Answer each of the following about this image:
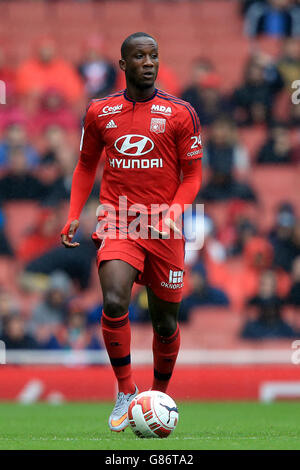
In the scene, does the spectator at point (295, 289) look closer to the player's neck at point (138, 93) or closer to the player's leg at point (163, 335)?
the player's leg at point (163, 335)

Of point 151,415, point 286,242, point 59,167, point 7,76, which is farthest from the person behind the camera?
point 7,76

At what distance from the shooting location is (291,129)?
613 inches

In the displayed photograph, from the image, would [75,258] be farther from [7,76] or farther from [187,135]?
[187,135]

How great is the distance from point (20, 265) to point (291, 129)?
497 centimetres

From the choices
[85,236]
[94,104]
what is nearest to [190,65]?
[85,236]

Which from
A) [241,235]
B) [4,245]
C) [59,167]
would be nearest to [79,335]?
[4,245]

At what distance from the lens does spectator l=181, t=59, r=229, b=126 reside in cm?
1538

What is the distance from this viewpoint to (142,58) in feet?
22.0

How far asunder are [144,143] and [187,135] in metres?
0.32

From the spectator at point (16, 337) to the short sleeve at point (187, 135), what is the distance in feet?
18.7

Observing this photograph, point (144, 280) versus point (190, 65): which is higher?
point (144, 280)

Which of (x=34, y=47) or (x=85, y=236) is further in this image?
(x=34, y=47)

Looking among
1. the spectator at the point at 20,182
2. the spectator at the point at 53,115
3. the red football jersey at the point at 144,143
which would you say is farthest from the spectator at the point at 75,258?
the red football jersey at the point at 144,143

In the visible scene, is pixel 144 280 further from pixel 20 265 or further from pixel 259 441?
pixel 20 265
